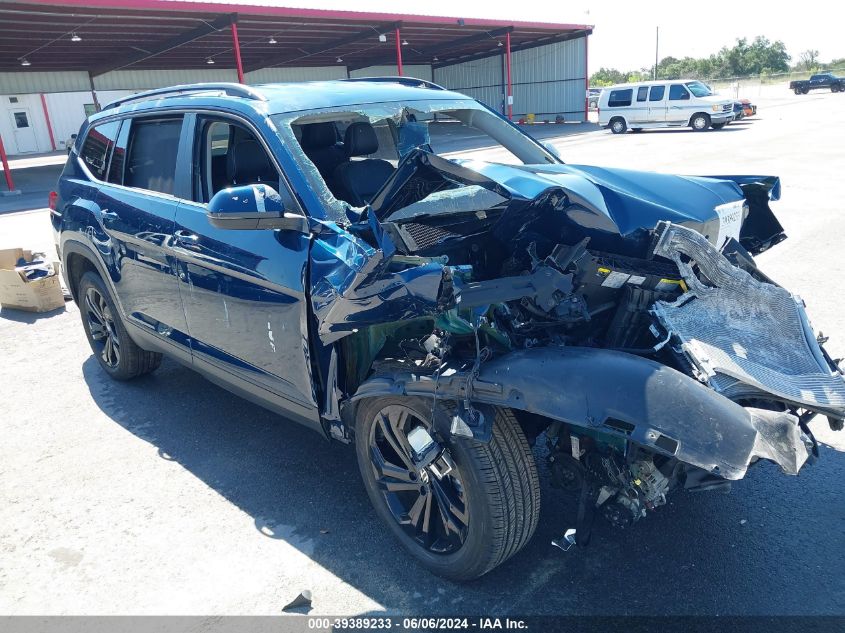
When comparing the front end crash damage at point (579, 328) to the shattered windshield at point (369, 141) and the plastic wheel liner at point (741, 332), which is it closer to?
the plastic wheel liner at point (741, 332)

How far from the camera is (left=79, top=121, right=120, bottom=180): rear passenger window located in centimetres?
470

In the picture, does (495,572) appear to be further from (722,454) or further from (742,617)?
(722,454)

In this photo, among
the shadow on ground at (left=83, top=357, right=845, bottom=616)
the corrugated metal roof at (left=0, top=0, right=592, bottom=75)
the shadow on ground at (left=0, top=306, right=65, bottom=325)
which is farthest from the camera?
the corrugated metal roof at (left=0, top=0, right=592, bottom=75)

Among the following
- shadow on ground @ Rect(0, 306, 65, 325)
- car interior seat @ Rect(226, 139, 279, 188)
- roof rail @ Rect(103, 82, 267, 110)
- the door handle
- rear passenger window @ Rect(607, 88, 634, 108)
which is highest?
roof rail @ Rect(103, 82, 267, 110)

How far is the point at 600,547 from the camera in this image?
9.78 ft

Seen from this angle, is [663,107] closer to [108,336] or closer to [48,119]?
[108,336]

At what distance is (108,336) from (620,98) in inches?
1017

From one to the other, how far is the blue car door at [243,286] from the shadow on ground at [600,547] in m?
0.51

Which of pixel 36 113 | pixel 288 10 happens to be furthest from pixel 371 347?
pixel 36 113

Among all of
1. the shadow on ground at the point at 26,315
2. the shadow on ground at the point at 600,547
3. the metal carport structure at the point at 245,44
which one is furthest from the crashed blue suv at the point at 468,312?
the metal carport structure at the point at 245,44

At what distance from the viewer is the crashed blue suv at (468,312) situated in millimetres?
2373

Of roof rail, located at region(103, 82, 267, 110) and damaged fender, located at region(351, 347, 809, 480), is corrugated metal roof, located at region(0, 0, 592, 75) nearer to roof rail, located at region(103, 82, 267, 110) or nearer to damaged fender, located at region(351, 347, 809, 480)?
roof rail, located at region(103, 82, 267, 110)

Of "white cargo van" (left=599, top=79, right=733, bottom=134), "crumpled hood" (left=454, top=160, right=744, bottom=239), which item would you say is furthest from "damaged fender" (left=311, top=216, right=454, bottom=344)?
"white cargo van" (left=599, top=79, right=733, bottom=134)

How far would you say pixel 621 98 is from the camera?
2695 centimetres
